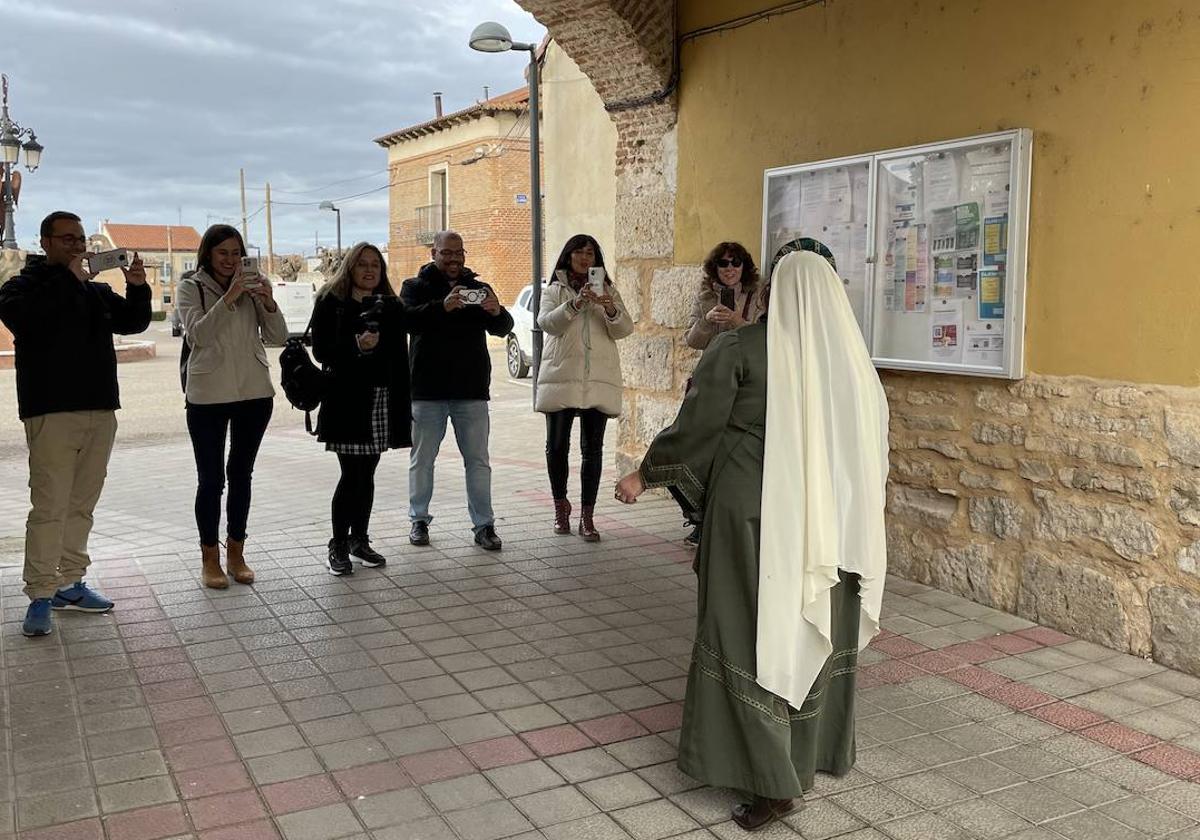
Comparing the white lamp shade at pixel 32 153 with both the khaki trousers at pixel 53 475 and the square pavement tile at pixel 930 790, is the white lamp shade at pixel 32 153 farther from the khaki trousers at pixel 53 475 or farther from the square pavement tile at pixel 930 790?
the square pavement tile at pixel 930 790

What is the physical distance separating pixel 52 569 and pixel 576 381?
2.96 metres

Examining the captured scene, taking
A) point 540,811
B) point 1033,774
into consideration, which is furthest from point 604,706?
point 1033,774

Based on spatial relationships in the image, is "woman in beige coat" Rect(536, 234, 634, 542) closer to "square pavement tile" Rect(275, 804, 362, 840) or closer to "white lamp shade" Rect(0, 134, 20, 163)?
"square pavement tile" Rect(275, 804, 362, 840)

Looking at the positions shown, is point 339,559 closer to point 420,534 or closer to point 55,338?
point 420,534

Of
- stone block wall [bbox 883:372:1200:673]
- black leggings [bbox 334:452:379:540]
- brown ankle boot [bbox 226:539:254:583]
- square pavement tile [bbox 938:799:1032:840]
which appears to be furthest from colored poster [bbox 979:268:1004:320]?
brown ankle boot [bbox 226:539:254:583]

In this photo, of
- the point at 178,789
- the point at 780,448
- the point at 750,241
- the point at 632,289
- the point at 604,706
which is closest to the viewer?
the point at 780,448

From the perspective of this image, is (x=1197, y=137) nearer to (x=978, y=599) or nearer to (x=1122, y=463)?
A: (x=1122, y=463)

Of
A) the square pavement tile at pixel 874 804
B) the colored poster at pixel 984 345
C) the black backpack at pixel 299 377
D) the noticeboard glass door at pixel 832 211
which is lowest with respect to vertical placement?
the square pavement tile at pixel 874 804

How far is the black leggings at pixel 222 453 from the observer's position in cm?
521

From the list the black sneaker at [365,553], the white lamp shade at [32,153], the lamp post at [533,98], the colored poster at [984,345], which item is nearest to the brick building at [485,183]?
the white lamp shade at [32,153]

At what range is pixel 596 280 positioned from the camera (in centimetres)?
588

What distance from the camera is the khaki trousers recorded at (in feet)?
15.1

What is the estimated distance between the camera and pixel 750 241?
22.0ft

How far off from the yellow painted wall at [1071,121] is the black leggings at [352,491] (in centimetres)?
311
